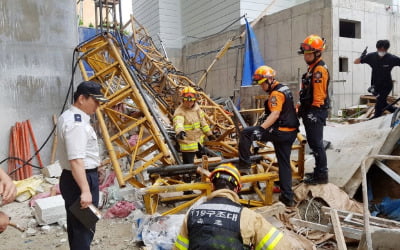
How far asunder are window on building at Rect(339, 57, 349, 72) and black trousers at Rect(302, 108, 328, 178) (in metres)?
6.24

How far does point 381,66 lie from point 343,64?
145 inches

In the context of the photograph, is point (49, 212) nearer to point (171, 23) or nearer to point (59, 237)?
point (59, 237)

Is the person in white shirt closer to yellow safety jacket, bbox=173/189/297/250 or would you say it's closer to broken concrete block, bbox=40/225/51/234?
yellow safety jacket, bbox=173/189/297/250

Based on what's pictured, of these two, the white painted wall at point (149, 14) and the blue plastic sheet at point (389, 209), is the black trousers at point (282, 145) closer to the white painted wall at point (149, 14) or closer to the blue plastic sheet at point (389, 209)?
the blue plastic sheet at point (389, 209)

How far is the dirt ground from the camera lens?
12.8ft

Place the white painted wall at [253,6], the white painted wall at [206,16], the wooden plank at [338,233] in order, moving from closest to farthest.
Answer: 1. the wooden plank at [338,233]
2. the white painted wall at [253,6]
3. the white painted wall at [206,16]

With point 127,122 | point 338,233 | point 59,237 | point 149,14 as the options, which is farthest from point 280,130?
point 149,14

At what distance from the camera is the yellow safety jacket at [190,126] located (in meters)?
5.25

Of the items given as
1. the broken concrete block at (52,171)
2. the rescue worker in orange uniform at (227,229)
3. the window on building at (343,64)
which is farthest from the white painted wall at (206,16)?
the rescue worker in orange uniform at (227,229)

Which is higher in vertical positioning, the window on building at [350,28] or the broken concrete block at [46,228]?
the window on building at [350,28]

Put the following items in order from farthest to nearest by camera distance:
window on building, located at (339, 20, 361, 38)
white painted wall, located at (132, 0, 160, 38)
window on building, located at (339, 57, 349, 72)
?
white painted wall, located at (132, 0, 160, 38)
window on building, located at (339, 20, 361, 38)
window on building, located at (339, 57, 349, 72)

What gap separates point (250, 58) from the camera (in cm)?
1116

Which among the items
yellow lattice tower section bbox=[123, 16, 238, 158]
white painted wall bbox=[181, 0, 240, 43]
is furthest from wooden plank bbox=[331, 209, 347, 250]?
white painted wall bbox=[181, 0, 240, 43]

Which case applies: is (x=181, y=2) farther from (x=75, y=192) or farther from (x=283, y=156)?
(x=75, y=192)
